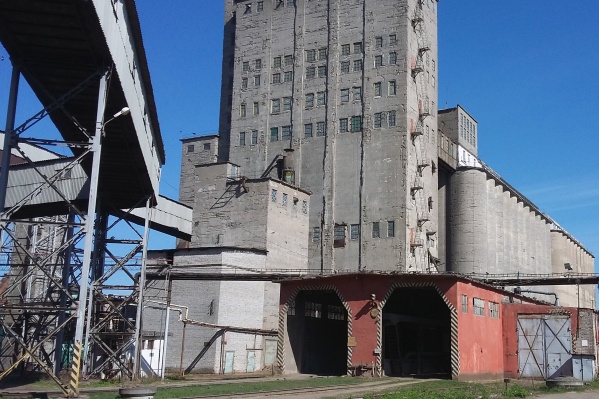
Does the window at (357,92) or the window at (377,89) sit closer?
the window at (377,89)

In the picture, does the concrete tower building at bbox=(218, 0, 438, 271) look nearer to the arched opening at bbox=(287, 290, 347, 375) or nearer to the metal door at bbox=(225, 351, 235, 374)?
the arched opening at bbox=(287, 290, 347, 375)

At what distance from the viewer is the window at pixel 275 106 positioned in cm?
6869

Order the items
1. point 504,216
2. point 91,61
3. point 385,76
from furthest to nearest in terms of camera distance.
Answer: point 504,216, point 385,76, point 91,61

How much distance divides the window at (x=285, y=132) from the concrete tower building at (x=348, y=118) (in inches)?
4.8

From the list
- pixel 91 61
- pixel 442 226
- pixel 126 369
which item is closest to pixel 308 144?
pixel 442 226

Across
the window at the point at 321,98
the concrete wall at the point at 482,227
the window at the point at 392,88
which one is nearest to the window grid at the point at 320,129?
the window at the point at 321,98

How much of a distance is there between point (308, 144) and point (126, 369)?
37.3m

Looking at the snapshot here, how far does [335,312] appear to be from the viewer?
157 feet

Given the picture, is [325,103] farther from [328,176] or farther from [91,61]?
[91,61]

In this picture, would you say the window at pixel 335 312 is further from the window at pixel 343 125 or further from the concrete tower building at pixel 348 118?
the window at pixel 343 125

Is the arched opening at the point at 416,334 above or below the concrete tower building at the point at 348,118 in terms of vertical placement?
below

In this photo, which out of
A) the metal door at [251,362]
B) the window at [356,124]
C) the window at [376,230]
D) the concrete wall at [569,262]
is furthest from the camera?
the concrete wall at [569,262]

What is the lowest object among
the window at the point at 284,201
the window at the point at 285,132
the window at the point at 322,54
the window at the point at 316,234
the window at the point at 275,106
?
the window at the point at 316,234

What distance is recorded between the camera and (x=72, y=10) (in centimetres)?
1936
